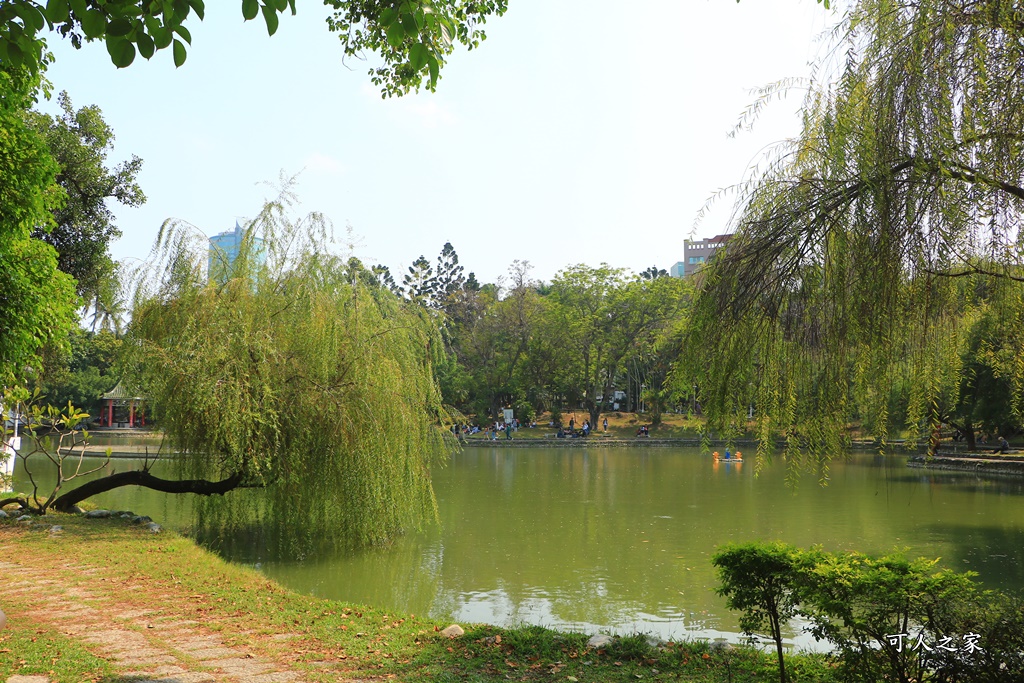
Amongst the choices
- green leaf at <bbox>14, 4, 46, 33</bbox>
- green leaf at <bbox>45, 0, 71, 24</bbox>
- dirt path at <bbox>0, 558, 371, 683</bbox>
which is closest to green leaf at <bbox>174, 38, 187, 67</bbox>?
green leaf at <bbox>45, 0, 71, 24</bbox>

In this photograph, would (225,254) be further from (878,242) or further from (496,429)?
(496,429)

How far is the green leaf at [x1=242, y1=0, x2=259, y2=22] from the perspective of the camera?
2580mm

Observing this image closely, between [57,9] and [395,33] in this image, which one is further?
[395,33]

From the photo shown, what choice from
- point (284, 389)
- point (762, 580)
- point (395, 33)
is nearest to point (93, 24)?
point (395, 33)

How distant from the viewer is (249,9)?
2584 mm

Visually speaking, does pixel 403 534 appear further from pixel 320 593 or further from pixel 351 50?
pixel 351 50

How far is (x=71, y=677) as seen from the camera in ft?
13.3

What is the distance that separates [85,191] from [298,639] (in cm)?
1252

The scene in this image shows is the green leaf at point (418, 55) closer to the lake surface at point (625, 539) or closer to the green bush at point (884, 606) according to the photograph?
the green bush at point (884, 606)

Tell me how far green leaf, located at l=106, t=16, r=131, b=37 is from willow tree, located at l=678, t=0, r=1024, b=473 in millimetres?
2874

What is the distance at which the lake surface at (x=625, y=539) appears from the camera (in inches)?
→ 294

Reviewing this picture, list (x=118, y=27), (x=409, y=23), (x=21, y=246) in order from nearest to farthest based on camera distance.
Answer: (x=118, y=27), (x=409, y=23), (x=21, y=246)

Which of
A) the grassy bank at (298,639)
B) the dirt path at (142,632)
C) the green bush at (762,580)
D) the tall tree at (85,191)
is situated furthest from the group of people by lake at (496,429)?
the green bush at (762,580)

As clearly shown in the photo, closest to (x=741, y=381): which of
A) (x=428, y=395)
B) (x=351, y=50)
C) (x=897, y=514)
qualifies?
(x=351, y=50)
